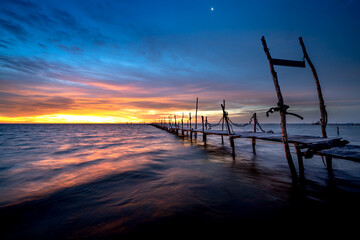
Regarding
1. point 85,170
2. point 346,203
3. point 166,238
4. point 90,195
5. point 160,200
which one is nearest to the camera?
point 166,238

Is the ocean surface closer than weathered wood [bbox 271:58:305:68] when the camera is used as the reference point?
Yes

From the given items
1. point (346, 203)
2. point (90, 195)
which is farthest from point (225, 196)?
point (90, 195)

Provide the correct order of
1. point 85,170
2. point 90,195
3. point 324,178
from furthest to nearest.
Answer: point 85,170
point 324,178
point 90,195

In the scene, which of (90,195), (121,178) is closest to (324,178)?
(121,178)

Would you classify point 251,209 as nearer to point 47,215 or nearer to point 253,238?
point 253,238

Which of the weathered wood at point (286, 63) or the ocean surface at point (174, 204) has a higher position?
the weathered wood at point (286, 63)

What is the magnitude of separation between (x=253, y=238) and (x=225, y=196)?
6.44 feet

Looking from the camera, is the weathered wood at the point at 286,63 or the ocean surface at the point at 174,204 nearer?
the ocean surface at the point at 174,204

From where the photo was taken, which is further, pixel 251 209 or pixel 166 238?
pixel 251 209

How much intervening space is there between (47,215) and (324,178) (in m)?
11.2

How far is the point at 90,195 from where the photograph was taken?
546 centimetres

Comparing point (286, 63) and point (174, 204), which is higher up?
point (286, 63)

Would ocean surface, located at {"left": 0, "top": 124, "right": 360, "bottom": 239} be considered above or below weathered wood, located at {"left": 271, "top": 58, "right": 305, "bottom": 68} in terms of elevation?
below

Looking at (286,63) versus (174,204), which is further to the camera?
(286,63)
